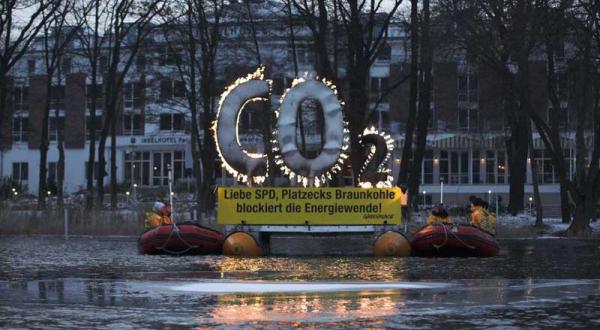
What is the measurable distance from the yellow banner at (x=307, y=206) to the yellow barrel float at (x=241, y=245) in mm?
583

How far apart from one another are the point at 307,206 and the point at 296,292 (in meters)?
11.3

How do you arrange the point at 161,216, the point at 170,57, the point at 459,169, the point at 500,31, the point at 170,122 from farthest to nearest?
1. the point at 170,122
2. the point at 459,169
3. the point at 170,57
4. the point at 500,31
5. the point at 161,216

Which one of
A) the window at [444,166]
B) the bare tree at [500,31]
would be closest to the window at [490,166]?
the window at [444,166]

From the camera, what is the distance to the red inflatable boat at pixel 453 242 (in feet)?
86.8

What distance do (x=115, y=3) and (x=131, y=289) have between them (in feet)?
120

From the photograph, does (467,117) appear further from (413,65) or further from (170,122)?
(413,65)

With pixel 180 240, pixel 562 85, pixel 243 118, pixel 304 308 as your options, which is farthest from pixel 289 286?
pixel 243 118

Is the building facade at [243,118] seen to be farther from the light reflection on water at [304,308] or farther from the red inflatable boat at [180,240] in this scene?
the light reflection on water at [304,308]

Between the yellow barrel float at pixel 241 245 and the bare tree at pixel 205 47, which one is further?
the bare tree at pixel 205 47

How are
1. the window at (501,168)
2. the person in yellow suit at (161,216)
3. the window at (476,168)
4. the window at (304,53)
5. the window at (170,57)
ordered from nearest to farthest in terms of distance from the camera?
the person in yellow suit at (161,216) → the window at (170,57) → the window at (304,53) → the window at (501,168) → the window at (476,168)

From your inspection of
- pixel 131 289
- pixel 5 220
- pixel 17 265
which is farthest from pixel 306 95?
pixel 5 220

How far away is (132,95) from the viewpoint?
81250 millimetres

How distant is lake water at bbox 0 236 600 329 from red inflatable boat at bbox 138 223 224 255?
909 mm

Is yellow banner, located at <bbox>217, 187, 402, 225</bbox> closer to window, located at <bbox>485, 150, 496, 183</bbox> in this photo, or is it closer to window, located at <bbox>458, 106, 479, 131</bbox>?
window, located at <bbox>458, 106, 479, 131</bbox>
